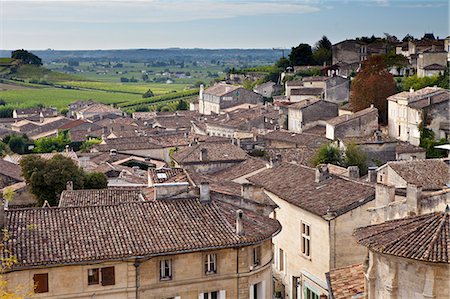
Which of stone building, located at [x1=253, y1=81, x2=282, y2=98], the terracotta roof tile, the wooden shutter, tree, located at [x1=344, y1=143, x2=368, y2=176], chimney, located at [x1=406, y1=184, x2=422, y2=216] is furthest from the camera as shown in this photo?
stone building, located at [x1=253, y1=81, x2=282, y2=98]

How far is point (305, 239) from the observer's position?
33.0m

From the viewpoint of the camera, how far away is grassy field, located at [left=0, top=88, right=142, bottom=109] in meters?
166

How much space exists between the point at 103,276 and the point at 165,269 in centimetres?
209

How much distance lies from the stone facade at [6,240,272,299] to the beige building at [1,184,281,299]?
32 mm

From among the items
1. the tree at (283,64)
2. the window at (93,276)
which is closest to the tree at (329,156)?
the window at (93,276)

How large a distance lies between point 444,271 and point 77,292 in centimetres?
1187

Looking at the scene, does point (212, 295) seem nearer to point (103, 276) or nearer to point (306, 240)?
point (103, 276)

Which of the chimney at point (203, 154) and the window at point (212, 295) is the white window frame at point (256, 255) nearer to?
the window at point (212, 295)

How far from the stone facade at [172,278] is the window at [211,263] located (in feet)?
0.41

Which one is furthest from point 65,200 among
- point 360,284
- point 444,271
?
point 444,271

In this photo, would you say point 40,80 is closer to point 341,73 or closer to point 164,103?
point 164,103

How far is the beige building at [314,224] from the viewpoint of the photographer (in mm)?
30688

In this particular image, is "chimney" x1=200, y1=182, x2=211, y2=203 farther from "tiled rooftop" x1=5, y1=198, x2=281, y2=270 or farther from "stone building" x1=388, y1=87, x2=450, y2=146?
"stone building" x1=388, y1=87, x2=450, y2=146

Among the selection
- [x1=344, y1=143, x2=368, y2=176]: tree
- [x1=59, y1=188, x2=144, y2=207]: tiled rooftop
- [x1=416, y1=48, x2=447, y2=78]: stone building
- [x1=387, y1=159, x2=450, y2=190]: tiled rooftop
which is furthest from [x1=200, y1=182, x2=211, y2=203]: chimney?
[x1=416, y1=48, x2=447, y2=78]: stone building
